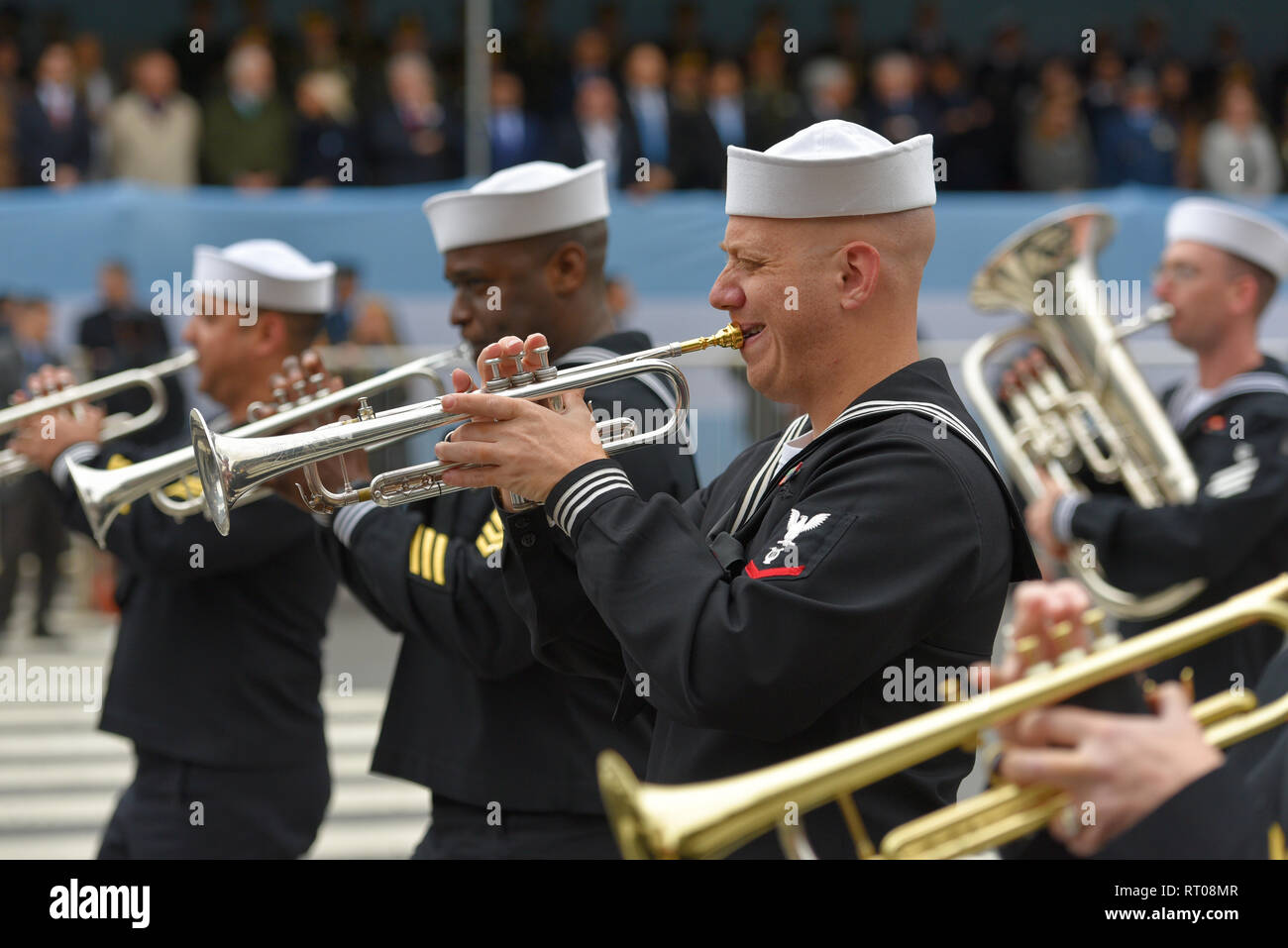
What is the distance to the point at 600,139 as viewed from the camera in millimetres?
11984

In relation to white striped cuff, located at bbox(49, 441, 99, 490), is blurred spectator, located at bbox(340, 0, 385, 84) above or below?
above

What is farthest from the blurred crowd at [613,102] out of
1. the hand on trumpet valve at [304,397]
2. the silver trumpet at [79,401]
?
the hand on trumpet valve at [304,397]

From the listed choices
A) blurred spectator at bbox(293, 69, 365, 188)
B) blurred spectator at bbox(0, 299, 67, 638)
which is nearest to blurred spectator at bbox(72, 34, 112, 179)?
blurred spectator at bbox(293, 69, 365, 188)

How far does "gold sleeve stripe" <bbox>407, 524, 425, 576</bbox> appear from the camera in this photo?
3.65 metres

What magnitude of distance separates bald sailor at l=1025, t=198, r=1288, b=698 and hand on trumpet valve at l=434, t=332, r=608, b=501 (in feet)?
8.40

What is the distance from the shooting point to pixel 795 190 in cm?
270

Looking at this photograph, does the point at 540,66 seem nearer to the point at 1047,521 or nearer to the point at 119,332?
the point at 119,332

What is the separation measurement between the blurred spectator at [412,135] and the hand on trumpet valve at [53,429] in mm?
7280

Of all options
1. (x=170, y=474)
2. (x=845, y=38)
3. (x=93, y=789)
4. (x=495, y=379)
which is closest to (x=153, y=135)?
(x=845, y=38)

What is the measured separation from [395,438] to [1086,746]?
62.9 inches

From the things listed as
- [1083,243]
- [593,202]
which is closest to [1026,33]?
[1083,243]

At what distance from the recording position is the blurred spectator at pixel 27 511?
33.3 feet

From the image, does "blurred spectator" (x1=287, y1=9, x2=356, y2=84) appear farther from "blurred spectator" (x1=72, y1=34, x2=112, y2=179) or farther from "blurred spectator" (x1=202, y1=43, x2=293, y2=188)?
"blurred spectator" (x1=72, y1=34, x2=112, y2=179)

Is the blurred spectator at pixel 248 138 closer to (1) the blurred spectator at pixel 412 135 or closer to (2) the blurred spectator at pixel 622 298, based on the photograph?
(1) the blurred spectator at pixel 412 135
